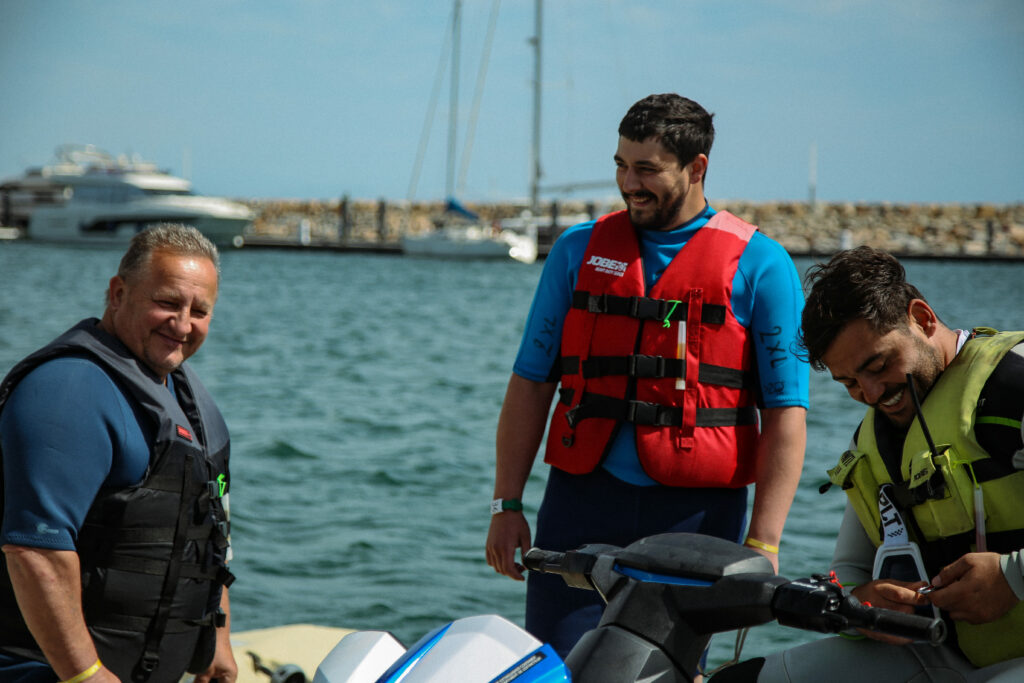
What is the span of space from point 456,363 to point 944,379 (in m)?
14.9

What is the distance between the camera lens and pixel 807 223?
49094 millimetres

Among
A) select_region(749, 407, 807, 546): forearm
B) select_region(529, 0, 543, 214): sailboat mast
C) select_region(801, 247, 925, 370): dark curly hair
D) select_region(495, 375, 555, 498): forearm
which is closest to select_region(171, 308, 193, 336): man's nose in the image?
select_region(495, 375, 555, 498): forearm

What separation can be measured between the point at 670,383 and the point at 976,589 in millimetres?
1008

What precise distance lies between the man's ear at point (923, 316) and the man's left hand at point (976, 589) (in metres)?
0.39

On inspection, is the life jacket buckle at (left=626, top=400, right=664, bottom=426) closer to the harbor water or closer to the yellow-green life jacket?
the yellow-green life jacket

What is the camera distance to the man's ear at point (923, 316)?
1.83 metres

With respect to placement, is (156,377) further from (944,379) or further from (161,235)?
(944,379)

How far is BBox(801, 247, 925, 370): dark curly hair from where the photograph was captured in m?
1.79

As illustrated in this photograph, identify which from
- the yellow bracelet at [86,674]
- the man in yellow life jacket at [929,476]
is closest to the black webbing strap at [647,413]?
the man in yellow life jacket at [929,476]

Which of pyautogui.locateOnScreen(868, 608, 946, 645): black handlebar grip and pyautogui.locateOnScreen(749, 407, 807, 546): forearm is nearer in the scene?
pyautogui.locateOnScreen(868, 608, 946, 645): black handlebar grip

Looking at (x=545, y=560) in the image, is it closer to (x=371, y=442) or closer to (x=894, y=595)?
(x=894, y=595)

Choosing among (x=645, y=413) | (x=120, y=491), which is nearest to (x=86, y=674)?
(x=120, y=491)

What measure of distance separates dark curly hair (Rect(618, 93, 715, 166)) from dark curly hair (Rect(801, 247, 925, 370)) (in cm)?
84

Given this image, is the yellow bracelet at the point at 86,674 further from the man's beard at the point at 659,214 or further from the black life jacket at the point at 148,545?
the man's beard at the point at 659,214
